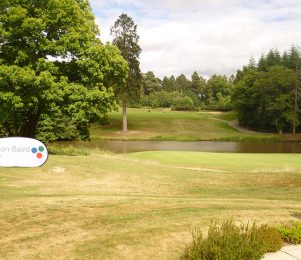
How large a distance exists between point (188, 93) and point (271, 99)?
73665mm

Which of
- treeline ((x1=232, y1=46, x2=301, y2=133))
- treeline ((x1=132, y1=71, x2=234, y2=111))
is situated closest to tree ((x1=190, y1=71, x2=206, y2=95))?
treeline ((x1=132, y1=71, x2=234, y2=111))

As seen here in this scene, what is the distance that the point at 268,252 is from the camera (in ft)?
24.6

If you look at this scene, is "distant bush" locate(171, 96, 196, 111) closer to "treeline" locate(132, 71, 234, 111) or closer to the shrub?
"treeline" locate(132, 71, 234, 111)

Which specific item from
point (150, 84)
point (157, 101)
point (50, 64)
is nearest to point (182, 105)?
point (157, 101)

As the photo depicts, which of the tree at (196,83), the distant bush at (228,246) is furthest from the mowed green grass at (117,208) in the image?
the tree at (196,83)

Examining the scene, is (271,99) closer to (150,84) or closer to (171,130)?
(171,130)

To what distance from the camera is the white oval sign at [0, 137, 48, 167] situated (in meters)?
12.3

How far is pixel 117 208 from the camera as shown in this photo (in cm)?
1008

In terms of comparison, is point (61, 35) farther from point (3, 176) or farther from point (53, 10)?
point (3, 176)

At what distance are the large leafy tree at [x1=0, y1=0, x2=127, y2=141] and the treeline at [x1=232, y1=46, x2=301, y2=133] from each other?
50.3m

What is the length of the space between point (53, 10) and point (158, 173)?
11.6 m

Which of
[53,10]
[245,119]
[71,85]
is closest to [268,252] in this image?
[71,85]

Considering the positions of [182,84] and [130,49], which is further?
[182,84]

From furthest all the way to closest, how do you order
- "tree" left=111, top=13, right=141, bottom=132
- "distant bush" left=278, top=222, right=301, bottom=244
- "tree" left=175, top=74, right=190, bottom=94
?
"tree" left=175, top=74, right=190, bottom=94 → "tree" left=111, top=13, right=141, bottom=132 → "distant bush" left=278, top=222, right=301, bottom=244
